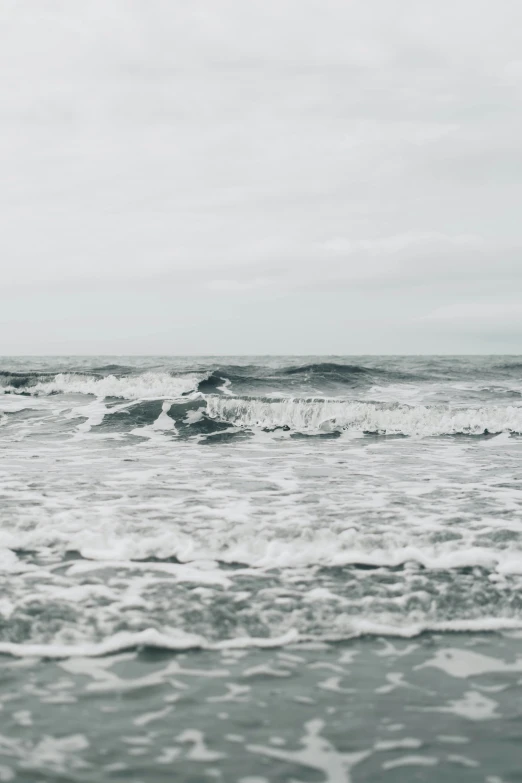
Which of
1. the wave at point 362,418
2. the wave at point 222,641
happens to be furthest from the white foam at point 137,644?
the wave at point 362,418

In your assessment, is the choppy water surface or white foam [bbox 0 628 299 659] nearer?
the choppy water surface

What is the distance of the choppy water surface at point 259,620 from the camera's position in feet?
9.62

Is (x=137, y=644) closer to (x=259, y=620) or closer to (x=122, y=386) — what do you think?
(x=259, y=620)

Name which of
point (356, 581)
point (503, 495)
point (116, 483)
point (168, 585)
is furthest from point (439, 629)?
point (116, 483)

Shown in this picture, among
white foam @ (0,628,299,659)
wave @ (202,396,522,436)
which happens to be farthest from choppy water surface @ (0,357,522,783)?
wave @ (202,396,522,436)

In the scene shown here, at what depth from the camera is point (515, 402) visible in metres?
19.8

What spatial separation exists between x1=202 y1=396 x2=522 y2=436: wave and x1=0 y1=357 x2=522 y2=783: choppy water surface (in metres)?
3.96

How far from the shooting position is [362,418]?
49.4ft

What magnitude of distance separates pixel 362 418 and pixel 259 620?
11048 millimetres

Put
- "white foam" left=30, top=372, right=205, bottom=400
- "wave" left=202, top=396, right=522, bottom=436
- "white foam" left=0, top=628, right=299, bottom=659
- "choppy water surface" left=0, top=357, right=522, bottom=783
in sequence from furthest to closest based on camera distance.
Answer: "white foam" left=30, top=372, right=205, bottom=400
"wave" left=202, top=396, right=522, bottom=436
"white foam" left=0, top=628, right=299, bottom=659
"choppy water surface" left=0, top=357, right=522, bottom=783

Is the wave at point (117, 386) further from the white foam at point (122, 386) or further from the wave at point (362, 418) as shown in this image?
the wave at point (362, 418)

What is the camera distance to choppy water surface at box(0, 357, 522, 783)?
9.62 ft

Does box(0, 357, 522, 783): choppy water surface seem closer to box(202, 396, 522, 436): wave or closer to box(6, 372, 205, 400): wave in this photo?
box(202, 396, 522, 436): wave

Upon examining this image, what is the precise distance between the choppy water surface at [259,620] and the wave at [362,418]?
3.96m
